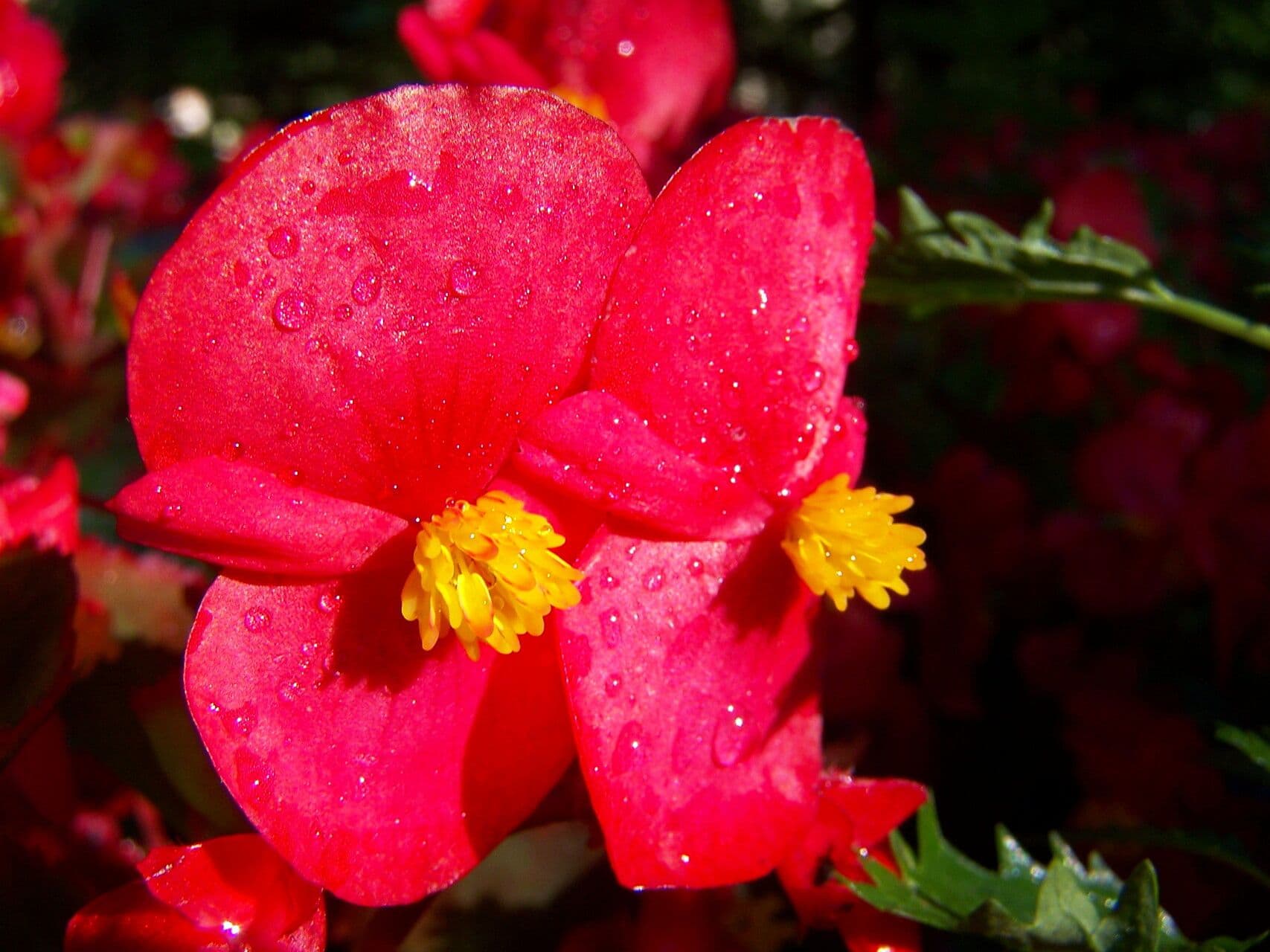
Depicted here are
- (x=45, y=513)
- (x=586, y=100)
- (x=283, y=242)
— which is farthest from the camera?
(x=586, y=100)

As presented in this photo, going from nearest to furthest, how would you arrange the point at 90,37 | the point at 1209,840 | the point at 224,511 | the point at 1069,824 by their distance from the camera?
1. the point at 224,511
2. the point at 1209,840
3. the point at 1069,824
4. the point at 90,37

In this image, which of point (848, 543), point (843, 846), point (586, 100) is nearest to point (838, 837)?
point (843, 846)

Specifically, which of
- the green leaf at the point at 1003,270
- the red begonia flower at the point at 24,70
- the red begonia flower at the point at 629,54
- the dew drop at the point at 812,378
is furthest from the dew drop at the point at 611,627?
the red begonia flower at the point at 24,70

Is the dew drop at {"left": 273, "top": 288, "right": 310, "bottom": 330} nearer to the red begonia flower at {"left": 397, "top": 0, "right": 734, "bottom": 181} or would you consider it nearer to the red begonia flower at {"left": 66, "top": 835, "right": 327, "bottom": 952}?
the red begonia flower at {"left": 66, "top": 835, "right": 327, "bottom": 952}

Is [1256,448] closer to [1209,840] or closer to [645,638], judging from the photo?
[1209,840]

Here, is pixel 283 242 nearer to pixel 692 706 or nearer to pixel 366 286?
pixel 366 286

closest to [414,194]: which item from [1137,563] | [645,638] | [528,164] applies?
[528,164]
